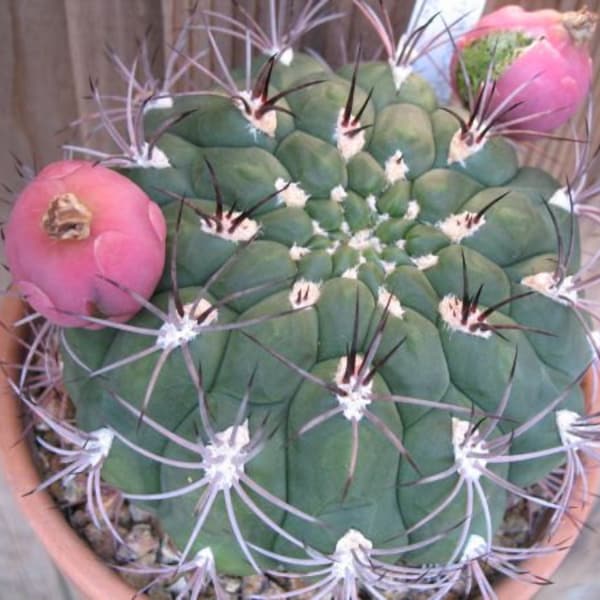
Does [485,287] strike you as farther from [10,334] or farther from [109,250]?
[10,334]

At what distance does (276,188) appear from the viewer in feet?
1.42

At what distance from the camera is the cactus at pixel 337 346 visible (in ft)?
1.27

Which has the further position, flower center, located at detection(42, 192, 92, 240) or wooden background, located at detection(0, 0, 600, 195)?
wooden background, located at detection(0, 0, 600, 195)

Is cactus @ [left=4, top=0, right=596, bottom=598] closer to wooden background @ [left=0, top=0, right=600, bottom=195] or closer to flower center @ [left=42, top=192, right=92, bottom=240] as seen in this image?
flower center @ [left=42, top=192, right=92, bottom=240]

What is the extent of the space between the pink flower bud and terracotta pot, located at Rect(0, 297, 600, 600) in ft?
0.61

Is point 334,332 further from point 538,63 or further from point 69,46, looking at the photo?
point 69,46

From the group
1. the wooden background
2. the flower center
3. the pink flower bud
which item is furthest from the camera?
the wooden background

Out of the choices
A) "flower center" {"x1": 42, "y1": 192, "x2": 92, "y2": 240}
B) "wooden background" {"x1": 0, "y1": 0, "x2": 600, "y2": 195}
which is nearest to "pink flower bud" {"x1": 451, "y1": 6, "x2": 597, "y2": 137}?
"wooden background" {"x1": 0, "y1": 0, "x2": 600, "y2": 195}

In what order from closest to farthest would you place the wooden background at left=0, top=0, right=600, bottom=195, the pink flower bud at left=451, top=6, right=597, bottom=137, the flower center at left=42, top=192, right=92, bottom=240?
the flower center at left=42, top=192, right=92, bottom=240
the pink flower bud at left=451, top=6, right=597, bottom=137
the wooden background at left=0, top=0, right=600, bottom=195

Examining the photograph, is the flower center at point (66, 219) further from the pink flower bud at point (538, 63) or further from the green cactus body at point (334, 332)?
the pink flower bud at point (538, 63)

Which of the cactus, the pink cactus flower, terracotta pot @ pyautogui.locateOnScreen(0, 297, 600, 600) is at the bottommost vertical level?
terracotta pot @ pyautogui.locateOnScreen(0, 297, 600, 600)

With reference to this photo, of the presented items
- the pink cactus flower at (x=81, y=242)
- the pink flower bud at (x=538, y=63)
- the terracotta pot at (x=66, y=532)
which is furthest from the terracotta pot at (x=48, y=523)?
the pink flower bud at (x=538, y=63)

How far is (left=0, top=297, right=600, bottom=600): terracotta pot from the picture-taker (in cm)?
49

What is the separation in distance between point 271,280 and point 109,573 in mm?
215
